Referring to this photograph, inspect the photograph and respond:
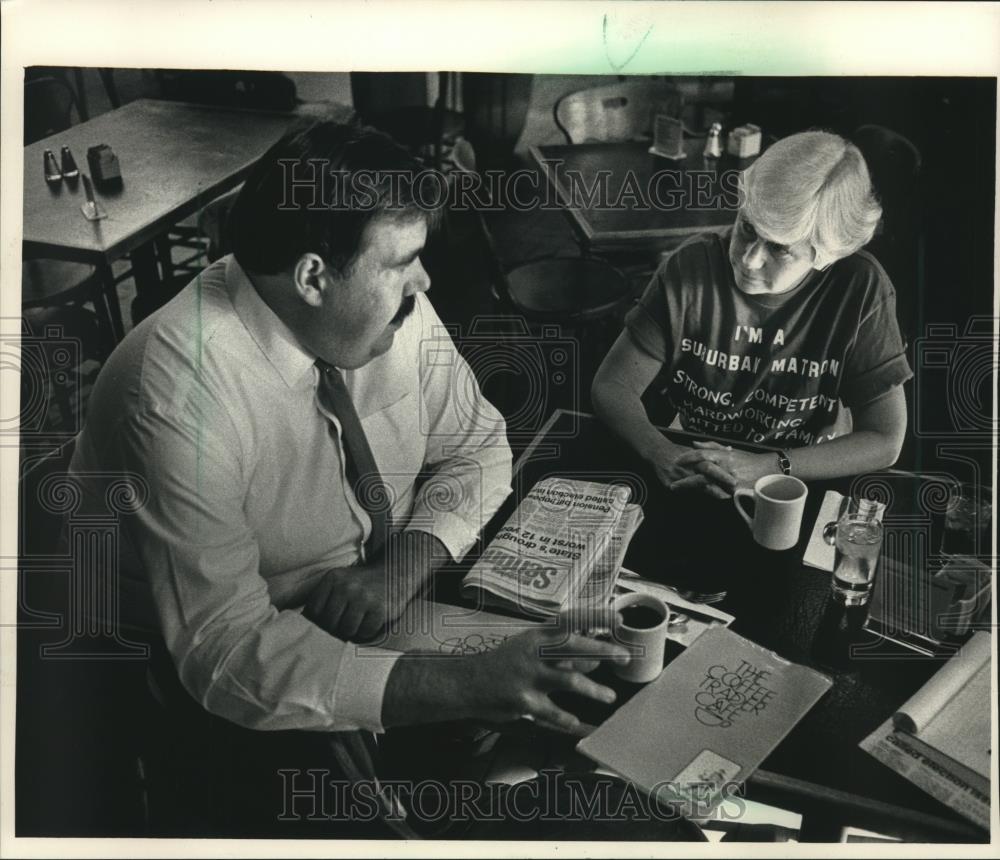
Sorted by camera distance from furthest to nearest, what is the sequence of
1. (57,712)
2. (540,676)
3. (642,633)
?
(57,712)
(540,676)
(642,633)

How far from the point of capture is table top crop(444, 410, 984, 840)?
1590 millimetres

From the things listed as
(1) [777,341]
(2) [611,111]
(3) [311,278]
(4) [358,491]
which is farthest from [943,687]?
(3) [311,278]

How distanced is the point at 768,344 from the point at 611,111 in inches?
20.6

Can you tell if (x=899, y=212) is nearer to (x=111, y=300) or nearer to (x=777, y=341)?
(x=777, y=341)

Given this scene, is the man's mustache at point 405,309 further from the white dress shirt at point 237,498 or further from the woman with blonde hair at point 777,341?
the woman with blonde hair at point 777,341

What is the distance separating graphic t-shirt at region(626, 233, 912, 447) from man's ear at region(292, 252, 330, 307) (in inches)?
22.7

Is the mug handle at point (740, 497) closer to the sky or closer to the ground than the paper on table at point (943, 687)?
closer to the sky

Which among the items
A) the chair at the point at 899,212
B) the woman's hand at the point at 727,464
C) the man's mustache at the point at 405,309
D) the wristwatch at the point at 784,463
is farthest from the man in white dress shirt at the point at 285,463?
the chair at the point at 899,212

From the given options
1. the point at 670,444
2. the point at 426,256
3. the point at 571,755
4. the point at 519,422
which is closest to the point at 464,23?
the point at 426,256

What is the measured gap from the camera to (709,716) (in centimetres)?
172

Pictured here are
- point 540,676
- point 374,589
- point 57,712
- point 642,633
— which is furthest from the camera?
point 57,712

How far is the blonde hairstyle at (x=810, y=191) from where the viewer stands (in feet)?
6.12

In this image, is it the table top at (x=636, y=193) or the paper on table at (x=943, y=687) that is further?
the table top at (x=636, y=193)

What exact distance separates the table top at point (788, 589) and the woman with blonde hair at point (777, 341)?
2.2 inches
